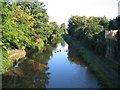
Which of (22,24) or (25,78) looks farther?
(22,24)

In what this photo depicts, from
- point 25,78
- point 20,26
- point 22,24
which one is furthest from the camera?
point 22,24

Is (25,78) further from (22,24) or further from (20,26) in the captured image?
(22,24)

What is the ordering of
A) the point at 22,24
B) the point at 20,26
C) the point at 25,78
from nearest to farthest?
the point at 25,78 → the point at 20,26 → the point at 22,24

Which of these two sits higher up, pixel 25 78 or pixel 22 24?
pixel 22 24

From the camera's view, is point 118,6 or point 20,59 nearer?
point 20,59

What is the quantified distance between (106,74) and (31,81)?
7946 millimetres

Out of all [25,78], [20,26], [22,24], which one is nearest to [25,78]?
[25,78]

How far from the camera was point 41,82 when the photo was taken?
2900 cm

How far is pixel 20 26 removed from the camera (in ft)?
148

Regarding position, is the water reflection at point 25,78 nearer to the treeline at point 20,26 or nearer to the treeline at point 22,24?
the treeline at point 20,26

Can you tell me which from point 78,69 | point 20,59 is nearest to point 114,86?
point 78,69

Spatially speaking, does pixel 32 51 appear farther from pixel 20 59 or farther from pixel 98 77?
pixel 98 77

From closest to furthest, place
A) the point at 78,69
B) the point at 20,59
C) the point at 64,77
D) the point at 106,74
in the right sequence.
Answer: the point at 106,74, the point at 64,77, the point at 78,69, the point at 20,59

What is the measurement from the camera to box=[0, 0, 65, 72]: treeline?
32.7m
